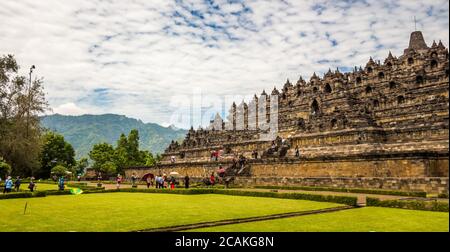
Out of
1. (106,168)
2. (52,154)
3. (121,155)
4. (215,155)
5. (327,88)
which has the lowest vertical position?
(106,168)

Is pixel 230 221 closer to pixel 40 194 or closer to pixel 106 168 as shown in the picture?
pixel 40 194

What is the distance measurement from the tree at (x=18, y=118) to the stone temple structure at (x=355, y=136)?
1857 centimetres

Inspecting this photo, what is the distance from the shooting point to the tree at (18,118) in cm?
4247

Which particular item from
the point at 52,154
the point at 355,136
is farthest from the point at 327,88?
the point at 52,154

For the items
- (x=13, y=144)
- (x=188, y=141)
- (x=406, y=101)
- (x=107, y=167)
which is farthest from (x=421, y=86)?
(x=107, y=167)

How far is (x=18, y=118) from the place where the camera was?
44750 millimetres

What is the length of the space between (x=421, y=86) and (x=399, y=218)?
37.8m

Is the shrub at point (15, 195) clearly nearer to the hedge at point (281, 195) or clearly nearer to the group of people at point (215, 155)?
the hedge at point (281, 195)

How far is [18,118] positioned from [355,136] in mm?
37949

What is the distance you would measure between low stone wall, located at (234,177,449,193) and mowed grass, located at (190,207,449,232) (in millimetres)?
6496

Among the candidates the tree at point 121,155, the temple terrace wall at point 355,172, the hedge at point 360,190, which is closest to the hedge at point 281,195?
the temple terrace wall at point 355,172

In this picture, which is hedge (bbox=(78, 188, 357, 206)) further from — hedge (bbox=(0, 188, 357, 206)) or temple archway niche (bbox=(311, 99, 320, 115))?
temple archway niche (bbox=(311, 99, 320, 115))
